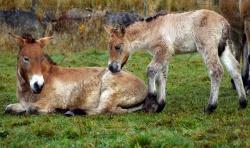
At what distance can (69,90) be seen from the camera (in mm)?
10367

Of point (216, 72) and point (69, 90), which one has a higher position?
point (216, 72)

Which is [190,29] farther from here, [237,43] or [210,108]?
[237,43]

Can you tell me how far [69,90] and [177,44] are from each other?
210cm

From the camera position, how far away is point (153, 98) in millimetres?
10180

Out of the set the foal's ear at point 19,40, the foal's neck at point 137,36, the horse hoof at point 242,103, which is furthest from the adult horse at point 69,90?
the horse hoof at point 242,103

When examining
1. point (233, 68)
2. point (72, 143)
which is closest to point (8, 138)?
point (72, 143)

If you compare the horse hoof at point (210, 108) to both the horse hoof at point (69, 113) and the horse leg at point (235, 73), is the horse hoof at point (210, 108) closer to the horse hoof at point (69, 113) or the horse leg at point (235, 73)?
the horse leg at point (235, 73)

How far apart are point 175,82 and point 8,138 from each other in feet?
24.6

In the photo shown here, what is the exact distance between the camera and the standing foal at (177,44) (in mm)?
9758

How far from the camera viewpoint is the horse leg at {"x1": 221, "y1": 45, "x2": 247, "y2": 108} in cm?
1002

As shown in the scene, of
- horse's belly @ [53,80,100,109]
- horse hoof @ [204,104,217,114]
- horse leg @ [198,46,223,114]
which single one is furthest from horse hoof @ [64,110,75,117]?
horse leg @ [198,46,223,114]

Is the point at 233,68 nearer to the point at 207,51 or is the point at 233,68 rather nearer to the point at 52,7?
the point at 207,51

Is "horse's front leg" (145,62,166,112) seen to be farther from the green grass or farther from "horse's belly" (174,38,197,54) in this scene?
"horse's belly" (174,38,197,54)

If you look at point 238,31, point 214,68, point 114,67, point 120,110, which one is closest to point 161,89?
point 120,110
